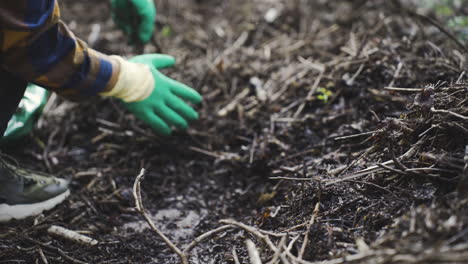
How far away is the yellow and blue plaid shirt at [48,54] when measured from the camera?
1439 mm

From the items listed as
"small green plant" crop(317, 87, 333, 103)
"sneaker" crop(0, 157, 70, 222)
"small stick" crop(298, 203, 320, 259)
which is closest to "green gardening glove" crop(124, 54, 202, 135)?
"sneaker" crop(0, 157, 70, 222)

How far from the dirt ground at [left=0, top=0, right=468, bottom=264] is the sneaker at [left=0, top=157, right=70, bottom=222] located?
0.19ft

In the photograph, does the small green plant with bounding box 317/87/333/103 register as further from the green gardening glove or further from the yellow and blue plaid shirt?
the yellow and blue plaid shirt

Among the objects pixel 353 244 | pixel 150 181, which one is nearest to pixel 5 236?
pixel 150 181

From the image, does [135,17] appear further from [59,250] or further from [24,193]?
[59,250]

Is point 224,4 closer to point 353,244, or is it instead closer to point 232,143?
point 232,143

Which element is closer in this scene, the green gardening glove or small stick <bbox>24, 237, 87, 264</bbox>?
small stick <bbox>24, 237, 87, 264</bbox>

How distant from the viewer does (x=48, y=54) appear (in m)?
1.59

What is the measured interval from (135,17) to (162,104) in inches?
29.4

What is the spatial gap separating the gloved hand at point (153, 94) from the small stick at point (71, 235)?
74 cm

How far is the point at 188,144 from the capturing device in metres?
2.32

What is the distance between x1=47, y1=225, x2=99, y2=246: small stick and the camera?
1671 mm

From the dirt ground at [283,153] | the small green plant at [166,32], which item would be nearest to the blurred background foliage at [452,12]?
the dirt ground at [283,153]

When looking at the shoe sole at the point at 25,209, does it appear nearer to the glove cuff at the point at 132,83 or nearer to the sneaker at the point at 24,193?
the sneaker at the point at 24,193
